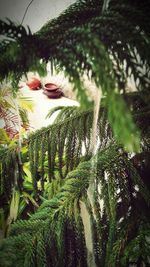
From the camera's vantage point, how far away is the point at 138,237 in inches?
28.6

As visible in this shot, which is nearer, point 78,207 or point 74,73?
point 74,73

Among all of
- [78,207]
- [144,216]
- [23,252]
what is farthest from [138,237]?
[23,252]

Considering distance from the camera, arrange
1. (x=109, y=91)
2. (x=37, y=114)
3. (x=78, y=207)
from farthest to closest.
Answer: (x=37, y=114), (x=78, y=207), (x=109, y=91)

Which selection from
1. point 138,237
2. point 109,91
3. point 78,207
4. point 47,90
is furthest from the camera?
point 47,90

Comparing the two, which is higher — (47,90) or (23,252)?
(47,90)

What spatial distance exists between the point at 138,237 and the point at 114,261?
0.36 ft

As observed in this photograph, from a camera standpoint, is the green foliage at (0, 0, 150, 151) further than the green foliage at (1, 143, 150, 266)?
No

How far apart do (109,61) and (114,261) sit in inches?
24.9

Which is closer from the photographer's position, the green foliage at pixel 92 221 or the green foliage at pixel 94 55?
the green foliage at pixel 94 55

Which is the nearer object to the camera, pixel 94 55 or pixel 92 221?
pixel 94 55

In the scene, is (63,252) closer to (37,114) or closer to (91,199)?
(91,199)

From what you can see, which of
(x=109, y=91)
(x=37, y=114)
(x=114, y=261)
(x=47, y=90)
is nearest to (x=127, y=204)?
(x=114, y=261)

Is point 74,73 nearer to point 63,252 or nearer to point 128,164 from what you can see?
point 128,164

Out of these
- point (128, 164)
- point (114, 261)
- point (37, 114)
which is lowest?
point (114, 261)
